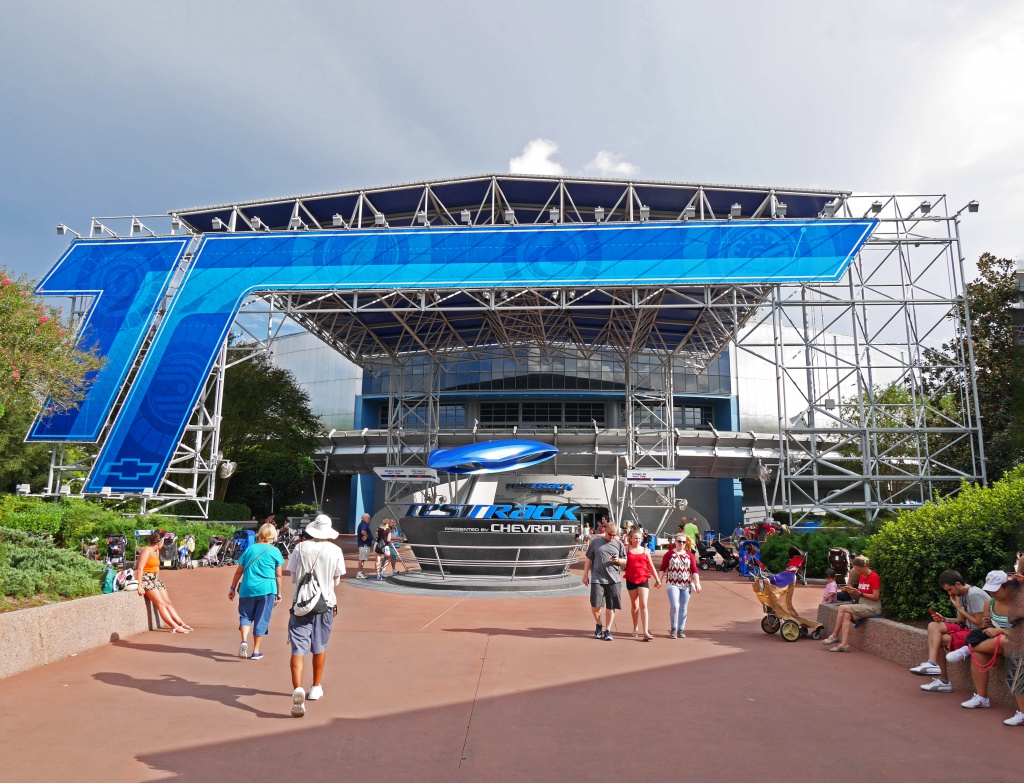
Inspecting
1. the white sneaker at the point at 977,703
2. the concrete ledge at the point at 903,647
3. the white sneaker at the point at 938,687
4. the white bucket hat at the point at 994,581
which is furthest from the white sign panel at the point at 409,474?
the white sneaker at the point at 977,703

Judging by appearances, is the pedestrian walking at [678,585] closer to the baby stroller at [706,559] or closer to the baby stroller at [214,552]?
the baby stroller at [706,559]

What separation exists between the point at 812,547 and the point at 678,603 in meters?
9.16

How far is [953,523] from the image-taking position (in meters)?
9.05

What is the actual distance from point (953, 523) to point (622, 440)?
34.4 metres

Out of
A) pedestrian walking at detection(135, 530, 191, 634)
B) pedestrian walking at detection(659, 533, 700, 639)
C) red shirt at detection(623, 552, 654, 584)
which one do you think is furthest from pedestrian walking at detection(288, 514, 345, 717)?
pedestrian walking at detection(659, 533, 700, 639)

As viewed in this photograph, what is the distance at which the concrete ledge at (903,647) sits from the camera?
21.2ft

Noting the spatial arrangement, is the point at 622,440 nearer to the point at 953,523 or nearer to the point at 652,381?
the point at 652,381

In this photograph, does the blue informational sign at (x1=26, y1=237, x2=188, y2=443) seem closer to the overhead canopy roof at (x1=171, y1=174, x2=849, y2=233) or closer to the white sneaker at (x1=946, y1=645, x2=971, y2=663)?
the overhead canopy roof at (x1=171, y1=174, x2=849, y2=233)

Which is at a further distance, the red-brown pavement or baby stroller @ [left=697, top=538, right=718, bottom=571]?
baby stroller @ [left=697, top=538, right=718, bottom=571]

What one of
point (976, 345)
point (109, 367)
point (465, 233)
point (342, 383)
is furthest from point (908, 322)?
point (342, 383)

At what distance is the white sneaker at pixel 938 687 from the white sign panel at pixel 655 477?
63.0ft

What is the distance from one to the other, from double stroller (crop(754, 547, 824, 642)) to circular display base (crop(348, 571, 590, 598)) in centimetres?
A: 515

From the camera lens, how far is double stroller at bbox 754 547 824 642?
32.2ft

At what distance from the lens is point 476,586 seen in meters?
15.2
